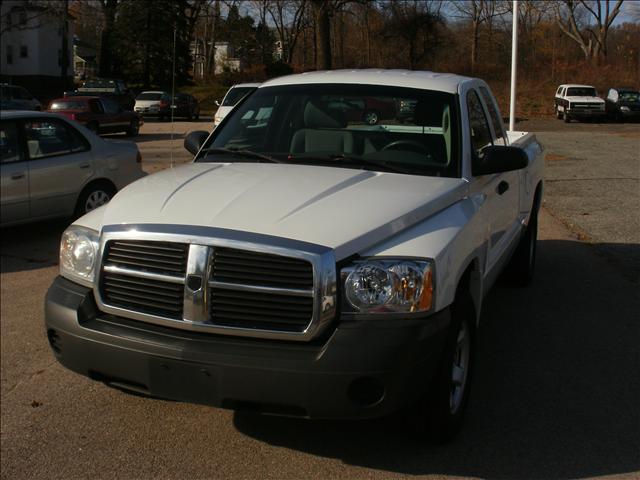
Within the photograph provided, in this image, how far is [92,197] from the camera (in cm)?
991

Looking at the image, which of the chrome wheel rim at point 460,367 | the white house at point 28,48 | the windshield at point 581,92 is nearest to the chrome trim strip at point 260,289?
the chrome wheel rim at point 460,367

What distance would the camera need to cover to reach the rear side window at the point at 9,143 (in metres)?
8.99

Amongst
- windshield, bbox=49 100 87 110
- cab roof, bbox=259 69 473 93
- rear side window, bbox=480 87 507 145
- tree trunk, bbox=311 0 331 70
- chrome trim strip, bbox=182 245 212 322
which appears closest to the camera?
chrome trim strip, bbox=182 245 212 322

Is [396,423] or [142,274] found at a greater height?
[142,274]

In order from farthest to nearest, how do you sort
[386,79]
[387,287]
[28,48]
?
[28,48] → [386,79] → [387,287]

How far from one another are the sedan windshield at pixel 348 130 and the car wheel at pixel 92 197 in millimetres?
4958

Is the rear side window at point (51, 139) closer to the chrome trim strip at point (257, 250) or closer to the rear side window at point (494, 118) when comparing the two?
the rear side window at point (494, 118)

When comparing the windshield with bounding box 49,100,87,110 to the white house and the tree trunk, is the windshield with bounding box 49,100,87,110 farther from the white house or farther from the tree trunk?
the white house

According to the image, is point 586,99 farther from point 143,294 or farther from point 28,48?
point 28,48

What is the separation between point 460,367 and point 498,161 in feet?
4.14

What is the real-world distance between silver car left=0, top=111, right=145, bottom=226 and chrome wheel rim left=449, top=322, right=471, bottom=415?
6414mm

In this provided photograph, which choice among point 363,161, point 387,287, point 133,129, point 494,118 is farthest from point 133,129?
point 387,287

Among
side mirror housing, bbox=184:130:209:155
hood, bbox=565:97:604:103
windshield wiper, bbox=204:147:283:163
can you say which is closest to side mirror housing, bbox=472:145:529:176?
windshield wiper, bbox=204:147:283:163

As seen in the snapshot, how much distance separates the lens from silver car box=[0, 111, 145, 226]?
29.4 ft
